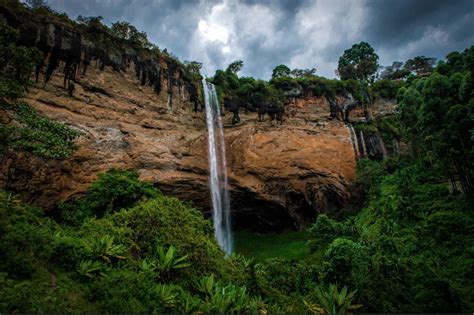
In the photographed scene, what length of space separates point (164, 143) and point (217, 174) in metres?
5.05

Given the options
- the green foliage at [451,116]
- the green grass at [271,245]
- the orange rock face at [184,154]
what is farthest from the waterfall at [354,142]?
the green foliage at [451,116]

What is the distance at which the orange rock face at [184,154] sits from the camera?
56.0ft

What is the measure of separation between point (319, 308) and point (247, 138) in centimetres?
1862

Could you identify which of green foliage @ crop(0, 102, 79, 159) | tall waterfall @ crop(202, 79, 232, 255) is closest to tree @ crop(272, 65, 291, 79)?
tall waterfall @ crop(202, 79, 232, 255)

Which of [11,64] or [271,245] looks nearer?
[11,64]

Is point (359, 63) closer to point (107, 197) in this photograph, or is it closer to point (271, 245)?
point (271, 245)

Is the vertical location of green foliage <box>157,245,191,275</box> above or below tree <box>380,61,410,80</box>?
below

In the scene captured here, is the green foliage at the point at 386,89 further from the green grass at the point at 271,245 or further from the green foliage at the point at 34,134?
the green foliage at the point at 34,134

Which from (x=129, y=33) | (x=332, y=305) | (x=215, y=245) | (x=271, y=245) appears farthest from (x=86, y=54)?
(x=332, y=305)

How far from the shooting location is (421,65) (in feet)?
137

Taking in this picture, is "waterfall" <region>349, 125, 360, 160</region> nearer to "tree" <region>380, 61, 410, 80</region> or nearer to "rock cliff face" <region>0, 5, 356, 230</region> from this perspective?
"rock cliff face" <region>0, 5, 356, 230</region>

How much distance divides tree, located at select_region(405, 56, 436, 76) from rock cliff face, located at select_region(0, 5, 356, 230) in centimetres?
2205

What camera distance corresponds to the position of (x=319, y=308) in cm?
814

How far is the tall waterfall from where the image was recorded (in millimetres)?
23406
